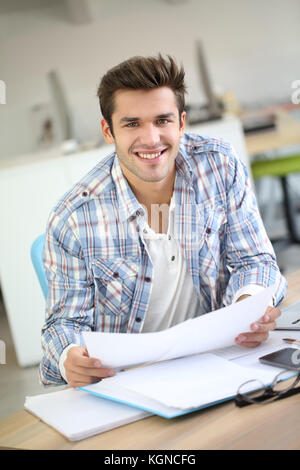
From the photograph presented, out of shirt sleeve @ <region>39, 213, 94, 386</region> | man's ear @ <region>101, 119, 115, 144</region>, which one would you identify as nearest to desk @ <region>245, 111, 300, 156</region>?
man's ear @ <region>101, 119, 115, 144</region>

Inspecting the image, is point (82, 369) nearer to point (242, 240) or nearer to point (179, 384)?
point (179, 384)

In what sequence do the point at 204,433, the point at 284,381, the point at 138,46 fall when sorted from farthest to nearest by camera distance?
the point at 138,46, the point at 284,381, the point at 204,433

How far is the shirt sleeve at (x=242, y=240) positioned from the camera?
1386mm

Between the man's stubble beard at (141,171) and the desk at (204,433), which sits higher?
the man's stubble beard at (141,171)

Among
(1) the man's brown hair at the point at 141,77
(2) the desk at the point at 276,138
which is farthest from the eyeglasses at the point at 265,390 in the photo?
(2) the desk at the point at 276,138

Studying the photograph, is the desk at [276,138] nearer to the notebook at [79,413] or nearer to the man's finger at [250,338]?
the man's finger at [250,338]

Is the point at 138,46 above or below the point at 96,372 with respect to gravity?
above

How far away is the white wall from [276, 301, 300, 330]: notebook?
553cm

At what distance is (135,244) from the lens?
4.54 feet

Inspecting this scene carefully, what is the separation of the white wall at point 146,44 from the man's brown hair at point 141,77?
525 cm

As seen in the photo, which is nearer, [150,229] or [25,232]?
[150,229]

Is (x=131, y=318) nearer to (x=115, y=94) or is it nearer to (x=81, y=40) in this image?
(x=115, y=94)

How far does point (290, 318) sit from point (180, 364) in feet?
0.92

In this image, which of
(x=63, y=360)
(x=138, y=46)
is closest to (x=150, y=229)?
(x=63, y=360)
